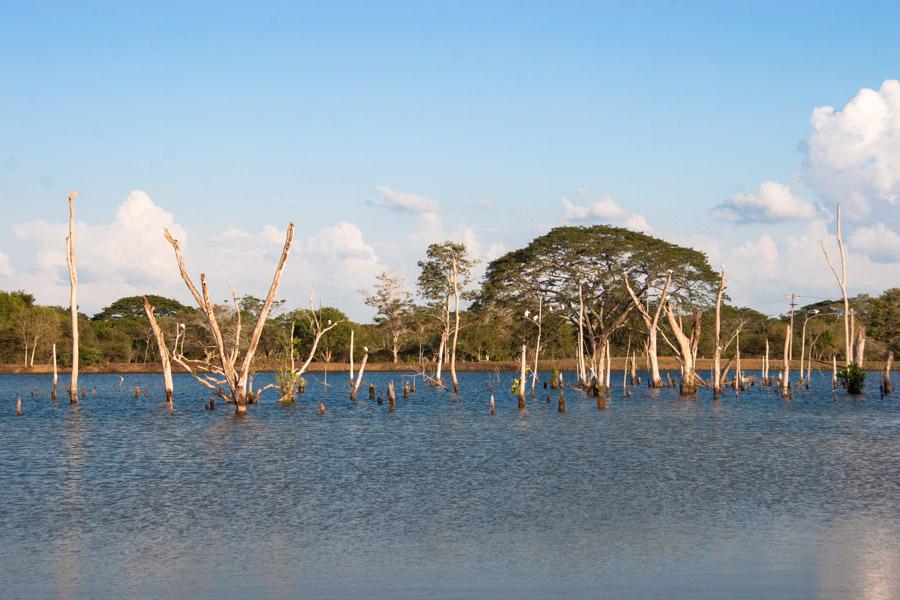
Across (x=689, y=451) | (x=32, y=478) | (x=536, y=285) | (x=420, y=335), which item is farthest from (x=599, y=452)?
(x=420, y=335)

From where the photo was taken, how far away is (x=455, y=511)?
18766 millimetres

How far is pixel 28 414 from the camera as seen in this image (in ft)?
159

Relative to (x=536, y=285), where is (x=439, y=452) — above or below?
below

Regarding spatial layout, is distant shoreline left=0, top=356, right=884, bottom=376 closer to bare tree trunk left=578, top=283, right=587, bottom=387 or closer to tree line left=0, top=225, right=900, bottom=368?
tree line left=0, top=225, right=900, bottom=368

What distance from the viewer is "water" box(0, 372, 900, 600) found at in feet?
42.4

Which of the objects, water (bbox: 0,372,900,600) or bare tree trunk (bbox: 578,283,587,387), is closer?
water (bbox: 0,372,900,600)

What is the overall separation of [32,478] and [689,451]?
18.2m

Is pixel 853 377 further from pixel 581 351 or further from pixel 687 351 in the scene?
pixel 581 351

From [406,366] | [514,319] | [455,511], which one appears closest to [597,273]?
[514,319]

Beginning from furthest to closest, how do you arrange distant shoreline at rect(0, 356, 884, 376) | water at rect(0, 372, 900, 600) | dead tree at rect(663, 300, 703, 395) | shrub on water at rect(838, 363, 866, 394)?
distant shoreline at rect(0, 356, 884, 376)
shrub on water at rect(838, 363, 866, 394)
dead tree at rect(663, 300, 703, 395)
water at rect(0, 372, 900, 600)

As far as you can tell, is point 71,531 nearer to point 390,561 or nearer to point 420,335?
point 390,561

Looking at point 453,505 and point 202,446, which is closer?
point 453,505

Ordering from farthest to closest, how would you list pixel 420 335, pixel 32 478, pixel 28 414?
1. pixel 420 335
2. pixel 28 414
3. pixel 32 478

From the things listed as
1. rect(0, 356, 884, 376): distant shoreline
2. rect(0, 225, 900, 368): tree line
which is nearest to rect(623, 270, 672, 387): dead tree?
rect(0, 225, 900, 368): tree line
